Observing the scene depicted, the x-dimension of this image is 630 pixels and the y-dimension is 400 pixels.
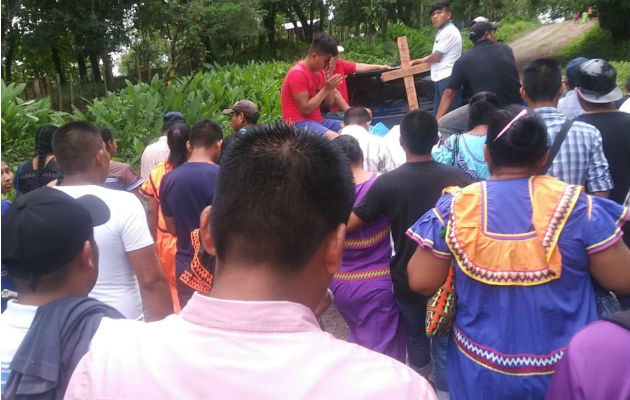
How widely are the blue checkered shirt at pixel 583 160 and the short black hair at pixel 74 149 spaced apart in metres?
2.51

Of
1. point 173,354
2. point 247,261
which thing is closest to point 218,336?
point 173,354

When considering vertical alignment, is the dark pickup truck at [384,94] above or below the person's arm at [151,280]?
above

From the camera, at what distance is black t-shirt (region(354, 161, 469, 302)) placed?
2.96 m

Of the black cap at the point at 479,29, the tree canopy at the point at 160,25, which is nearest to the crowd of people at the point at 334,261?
the black cap at the point at 479,29

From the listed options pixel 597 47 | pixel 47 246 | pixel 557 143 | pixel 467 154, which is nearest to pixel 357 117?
pixel 467 154

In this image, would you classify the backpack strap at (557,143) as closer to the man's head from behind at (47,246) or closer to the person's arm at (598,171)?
the person's arm at (598,171)

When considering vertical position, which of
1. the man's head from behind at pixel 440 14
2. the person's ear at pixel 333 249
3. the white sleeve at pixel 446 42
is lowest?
the person's ear at pixel 333 249

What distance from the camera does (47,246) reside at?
175 centimetres

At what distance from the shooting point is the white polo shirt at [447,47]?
614 cm

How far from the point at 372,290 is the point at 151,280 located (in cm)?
121

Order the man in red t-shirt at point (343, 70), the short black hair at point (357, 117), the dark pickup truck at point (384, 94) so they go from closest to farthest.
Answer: the short black hair at point (357, 117), the man in red t-shirt at point (343, 70), the dark pickup truck at point (384, 94)

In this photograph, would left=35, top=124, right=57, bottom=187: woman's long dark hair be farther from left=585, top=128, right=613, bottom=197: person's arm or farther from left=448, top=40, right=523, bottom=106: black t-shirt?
left=585, top=128, right=613, bottom=197: person's arm

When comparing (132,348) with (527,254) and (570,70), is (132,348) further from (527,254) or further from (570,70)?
(570,70)

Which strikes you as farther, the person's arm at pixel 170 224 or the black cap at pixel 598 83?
the person's arm at pixel 170 224
